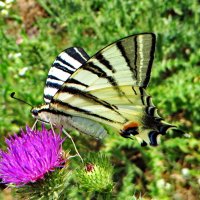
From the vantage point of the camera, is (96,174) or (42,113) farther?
(42,113)

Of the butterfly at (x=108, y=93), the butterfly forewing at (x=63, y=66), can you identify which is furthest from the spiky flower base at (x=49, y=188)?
the butterfly forewing at (x=63, y=66)

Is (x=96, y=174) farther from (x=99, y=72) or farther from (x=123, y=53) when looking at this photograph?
(x=123, y=53)

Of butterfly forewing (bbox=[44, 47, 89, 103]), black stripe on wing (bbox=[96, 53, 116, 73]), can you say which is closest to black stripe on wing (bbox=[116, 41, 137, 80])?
black stripe on wing (bbox=[96, 53, 116, 73])

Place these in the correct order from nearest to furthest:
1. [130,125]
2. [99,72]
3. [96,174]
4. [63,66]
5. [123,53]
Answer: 1. [123,53]
2. [99,72]
3. [96,174]
4. [130,125]
5. [63,66]

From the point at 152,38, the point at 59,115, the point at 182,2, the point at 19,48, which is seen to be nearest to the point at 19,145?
the point at 59,115

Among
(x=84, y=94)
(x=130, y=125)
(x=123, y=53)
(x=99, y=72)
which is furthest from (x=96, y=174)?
(x=123, y=53)

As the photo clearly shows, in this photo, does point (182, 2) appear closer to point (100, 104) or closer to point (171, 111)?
point (171, 111)
